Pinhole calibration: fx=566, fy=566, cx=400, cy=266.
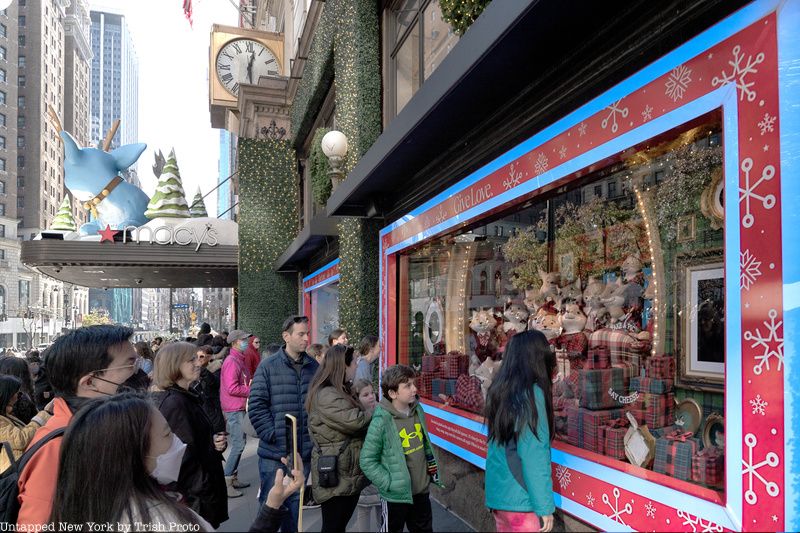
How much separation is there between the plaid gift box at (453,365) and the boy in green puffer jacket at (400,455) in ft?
8.42

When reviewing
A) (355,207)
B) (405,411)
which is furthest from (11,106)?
(405,411)

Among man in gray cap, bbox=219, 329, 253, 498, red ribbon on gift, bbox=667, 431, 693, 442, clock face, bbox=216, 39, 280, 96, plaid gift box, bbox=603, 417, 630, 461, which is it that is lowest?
man in gray cap, bbox=219, 329, 253, 498

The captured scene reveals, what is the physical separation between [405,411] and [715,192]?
2.44 meters

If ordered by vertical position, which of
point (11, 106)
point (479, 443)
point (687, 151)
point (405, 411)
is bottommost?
point (479, 443)

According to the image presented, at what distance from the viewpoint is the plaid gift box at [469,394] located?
589 cm

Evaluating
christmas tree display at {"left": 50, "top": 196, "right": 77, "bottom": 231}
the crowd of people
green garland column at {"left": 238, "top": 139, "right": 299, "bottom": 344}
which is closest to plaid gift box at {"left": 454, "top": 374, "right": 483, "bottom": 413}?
the crowd of people

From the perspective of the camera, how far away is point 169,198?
2259 cm

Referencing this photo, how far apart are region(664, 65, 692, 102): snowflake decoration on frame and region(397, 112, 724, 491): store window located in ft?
0.58

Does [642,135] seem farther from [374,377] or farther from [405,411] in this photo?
[374,377]

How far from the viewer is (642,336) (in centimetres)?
411

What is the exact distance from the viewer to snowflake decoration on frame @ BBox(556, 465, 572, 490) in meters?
3.93

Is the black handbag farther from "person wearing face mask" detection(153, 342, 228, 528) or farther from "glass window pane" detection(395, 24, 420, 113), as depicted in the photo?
"glass window pane" detection(395, 24, 420, 113)

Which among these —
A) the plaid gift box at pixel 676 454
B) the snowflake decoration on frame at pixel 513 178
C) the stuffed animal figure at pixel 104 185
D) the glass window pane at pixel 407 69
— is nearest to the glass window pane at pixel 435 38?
the glass window pane at pixel 407 69

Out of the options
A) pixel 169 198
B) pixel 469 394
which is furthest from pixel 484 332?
pixel 169 198
